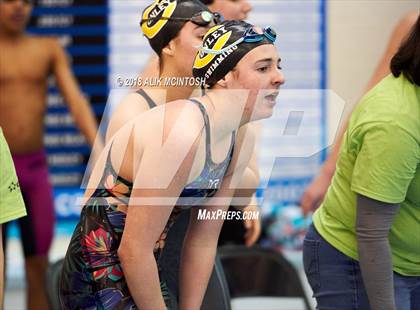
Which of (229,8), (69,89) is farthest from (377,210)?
(69,89)

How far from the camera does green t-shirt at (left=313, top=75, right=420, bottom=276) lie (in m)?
2.04

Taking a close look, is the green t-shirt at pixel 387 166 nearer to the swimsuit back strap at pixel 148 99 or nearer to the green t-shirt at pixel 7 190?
the swimsuit back strap at pixel 148 99

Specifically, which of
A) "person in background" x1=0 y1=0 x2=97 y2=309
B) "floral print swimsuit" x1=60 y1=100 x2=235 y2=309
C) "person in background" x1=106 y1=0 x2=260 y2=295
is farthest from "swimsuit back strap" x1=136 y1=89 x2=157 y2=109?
"person in background" x1=0 y1=0 x2=97 y2=309

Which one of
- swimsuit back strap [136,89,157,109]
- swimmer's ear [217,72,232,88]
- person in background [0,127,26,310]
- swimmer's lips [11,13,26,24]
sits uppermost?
swimmer's ear [217,72,232,88]

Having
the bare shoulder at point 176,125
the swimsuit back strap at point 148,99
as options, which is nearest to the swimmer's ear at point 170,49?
the swimsuit back strap at point 148,99

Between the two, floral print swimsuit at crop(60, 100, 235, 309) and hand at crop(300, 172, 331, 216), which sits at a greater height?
floral print swimsuit at crop(60, 100, 235, 309)

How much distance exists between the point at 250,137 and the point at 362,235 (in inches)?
14.0

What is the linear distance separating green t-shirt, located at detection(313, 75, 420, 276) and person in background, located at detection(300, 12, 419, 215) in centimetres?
40

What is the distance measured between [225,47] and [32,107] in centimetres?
190

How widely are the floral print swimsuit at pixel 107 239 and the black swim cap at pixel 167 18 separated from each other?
10.7 inches

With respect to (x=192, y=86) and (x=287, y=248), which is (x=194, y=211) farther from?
(x=287, y=248)

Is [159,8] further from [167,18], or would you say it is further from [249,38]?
[249,38]

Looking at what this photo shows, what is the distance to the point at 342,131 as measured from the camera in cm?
261

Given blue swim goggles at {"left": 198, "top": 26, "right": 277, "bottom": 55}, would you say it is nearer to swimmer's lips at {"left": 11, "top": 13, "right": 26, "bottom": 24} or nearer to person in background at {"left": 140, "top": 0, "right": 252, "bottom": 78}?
person in background at {"left": 140, "top": 0, "right": 252, "bottom": 78}
